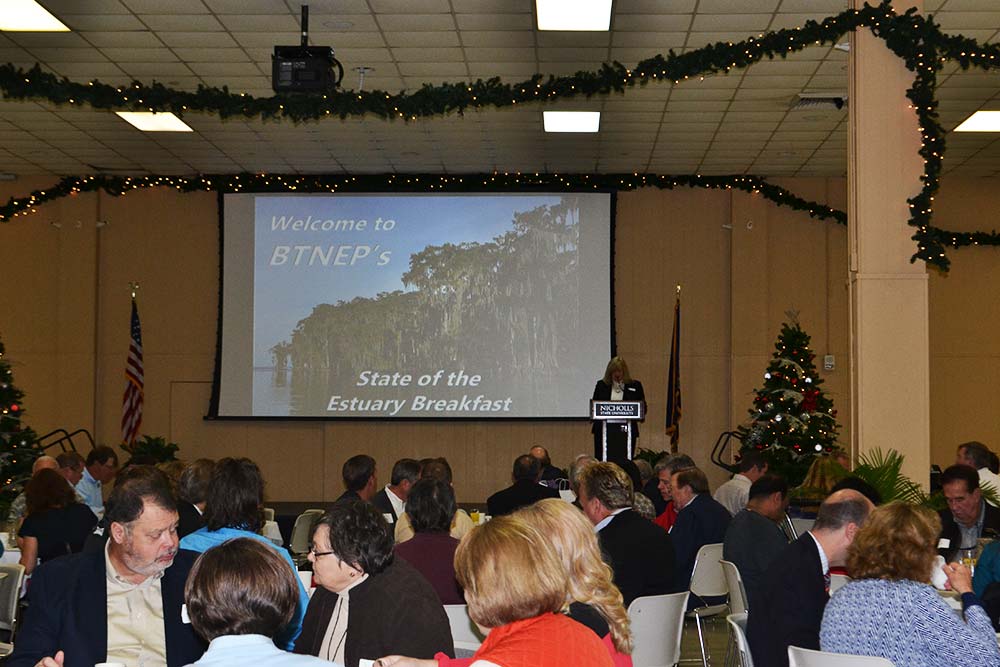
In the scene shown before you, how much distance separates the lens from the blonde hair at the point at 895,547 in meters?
3.66

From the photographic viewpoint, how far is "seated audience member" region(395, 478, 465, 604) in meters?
5.15

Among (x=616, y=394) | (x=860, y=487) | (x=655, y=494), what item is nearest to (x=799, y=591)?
(x=860, y=487)

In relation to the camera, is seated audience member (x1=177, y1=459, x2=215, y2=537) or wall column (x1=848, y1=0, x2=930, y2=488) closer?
seated audience member (x1=177, y1=459, x2=215, y2=537)

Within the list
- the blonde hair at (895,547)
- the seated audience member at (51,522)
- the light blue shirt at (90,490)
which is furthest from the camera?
the light blue shirt at (90,490)

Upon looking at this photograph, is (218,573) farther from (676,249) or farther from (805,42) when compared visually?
(676,249)

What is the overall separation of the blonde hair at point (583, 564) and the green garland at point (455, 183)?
40.6 ft

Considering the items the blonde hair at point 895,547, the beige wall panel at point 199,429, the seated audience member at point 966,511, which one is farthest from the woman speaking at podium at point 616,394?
the blonde hair at point 895,547

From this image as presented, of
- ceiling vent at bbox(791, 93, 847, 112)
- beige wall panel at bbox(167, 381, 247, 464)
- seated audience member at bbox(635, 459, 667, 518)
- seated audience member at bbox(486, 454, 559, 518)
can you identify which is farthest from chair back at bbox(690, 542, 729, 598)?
beige wall panel at bbox(167, 381, 247, 464)

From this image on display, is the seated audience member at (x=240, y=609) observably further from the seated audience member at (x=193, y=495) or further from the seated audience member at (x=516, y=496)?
the seated audience member at (x=516, y=496)

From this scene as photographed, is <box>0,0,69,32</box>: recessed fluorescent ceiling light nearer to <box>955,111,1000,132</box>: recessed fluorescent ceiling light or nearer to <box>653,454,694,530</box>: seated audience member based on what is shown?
<box>653,454,694,530</box>: seated audience member

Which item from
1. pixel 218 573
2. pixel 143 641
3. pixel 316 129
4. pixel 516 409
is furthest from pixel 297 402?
pixel 218 573

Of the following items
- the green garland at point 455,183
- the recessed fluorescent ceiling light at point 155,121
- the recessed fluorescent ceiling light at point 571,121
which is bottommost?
the green garland at point 455,183

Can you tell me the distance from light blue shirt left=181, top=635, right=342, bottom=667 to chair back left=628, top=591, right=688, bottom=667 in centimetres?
294

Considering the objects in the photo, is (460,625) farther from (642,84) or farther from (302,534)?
(642,84)
